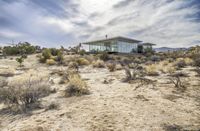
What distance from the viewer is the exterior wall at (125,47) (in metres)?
44.0

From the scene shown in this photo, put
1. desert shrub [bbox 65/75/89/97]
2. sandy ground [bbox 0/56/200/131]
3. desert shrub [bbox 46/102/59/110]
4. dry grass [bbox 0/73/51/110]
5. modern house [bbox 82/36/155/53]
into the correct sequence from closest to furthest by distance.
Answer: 1. sandy ground [bbox 0/56/200/131]
2. desert shrub [bbox 46/102/59/110]
3. dry grass [bbox 0/73/51/110]
4. desert shrub [bbox 65/75/89/97]
5. modern house [bbox 82/36/155/53]

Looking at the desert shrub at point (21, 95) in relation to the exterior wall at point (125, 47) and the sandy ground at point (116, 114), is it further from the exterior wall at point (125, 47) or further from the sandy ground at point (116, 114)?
the exterior wall at point (125, 47)

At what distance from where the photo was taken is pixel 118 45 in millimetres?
43594

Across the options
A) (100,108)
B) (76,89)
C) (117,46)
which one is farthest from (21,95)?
(117,46)

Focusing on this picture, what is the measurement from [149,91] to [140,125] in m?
4.75

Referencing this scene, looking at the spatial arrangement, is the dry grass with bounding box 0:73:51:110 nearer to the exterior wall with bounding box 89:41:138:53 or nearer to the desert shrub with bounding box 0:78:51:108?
the desert shrub with bounding box 0:78:51:108

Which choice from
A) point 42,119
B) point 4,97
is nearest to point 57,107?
point 42,119

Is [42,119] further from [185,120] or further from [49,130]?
[185,120]

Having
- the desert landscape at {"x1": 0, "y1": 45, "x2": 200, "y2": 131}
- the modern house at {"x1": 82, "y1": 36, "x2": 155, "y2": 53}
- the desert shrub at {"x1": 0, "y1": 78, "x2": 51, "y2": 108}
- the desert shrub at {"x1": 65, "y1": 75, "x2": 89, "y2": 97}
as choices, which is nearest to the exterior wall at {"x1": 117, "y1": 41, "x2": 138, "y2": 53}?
the modern house at {"x1": 82, "y1": 36, "x2": 155, "y2": 53}

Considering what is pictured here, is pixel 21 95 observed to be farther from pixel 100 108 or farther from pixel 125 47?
pixel 125 47

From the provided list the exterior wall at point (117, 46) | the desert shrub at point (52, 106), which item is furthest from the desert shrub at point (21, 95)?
the exterior wall at point (117, 46)

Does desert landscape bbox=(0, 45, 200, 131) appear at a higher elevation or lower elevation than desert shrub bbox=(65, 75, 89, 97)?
lower

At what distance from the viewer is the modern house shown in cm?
4372

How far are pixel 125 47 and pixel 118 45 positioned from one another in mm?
2298
